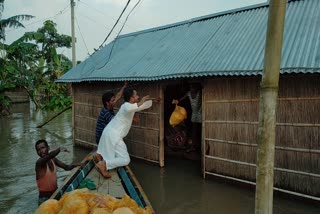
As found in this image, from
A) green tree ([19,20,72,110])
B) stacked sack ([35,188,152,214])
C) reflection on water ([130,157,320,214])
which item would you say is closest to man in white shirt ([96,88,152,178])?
reflection on water ([130,157,320,214])

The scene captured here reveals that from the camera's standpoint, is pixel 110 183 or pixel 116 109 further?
pixel 116 109

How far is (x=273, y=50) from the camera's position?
102 inches

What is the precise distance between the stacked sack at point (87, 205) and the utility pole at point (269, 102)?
1.30m

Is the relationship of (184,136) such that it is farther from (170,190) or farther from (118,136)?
(118,136)

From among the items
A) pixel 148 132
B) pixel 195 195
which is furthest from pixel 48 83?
pixel 195 195

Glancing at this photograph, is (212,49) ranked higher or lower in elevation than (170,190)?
higher

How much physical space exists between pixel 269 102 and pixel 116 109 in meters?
6.66

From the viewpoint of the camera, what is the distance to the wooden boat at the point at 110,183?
15.2 feet

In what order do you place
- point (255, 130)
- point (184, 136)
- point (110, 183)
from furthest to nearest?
1. point (184, 136)
2. point (255, 130)
3. point (110, 183)

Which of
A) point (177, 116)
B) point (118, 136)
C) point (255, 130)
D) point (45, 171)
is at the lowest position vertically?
point (45, 171)

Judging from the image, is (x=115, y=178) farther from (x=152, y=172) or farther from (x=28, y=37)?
(x=28, y=37)

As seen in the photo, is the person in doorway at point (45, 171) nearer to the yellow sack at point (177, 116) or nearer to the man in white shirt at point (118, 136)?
the man in white shirt at point (118, 136)

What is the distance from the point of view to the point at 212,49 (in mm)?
7066

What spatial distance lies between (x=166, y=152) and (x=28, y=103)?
25243 mm
